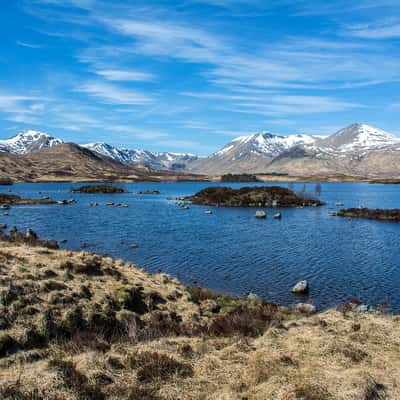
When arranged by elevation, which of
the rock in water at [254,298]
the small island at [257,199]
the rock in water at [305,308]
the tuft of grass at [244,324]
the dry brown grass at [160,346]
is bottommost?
the rock in water at [305,308]

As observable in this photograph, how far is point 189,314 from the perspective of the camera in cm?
2423

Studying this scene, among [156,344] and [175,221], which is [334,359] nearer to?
[156,344]

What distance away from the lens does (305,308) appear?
2792 cm

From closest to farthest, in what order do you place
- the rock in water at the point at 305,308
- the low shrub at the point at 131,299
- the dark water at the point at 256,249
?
the low shrub at the point at 131,299, the rock in water at the point at 305,308, the dark water at the point at 256,249

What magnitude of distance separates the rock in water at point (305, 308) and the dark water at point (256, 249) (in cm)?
222

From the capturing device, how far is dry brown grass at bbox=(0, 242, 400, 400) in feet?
41.0

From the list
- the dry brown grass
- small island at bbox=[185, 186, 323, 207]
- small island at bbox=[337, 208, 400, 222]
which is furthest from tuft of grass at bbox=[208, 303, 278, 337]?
small island at bbox=[185, 186, 323, 207]

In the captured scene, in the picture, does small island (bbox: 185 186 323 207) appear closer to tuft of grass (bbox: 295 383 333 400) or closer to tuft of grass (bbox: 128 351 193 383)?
tuft of grass (bbox: 128 351 193 383)

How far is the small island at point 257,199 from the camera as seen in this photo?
403 ft

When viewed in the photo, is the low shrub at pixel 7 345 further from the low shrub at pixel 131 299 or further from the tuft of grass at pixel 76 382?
the low shrub at pixel 131 299

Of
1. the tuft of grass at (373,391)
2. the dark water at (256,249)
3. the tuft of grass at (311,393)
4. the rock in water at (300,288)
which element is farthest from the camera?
the dark water at (256,249)

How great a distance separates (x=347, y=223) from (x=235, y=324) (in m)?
68.3

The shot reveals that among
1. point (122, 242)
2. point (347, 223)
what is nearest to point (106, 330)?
point (122, 242)

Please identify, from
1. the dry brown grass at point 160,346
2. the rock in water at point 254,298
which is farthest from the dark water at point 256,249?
the dry brown grass at point 160,346
